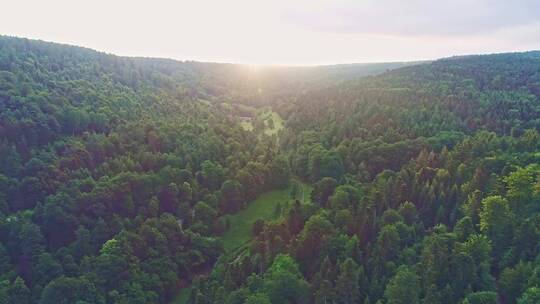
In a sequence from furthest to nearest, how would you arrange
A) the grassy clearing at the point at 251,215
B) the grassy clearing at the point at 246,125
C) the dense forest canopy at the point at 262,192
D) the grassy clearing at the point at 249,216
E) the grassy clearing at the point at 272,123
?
1. the grassy clearing at the point at 246,125
2. the grassy clearing at the point at 272,123
3. the grassy clearing at the point at 249,216
4. the grassy clearing at the point at 251,215
5. the dense forest canopy at the point at 262,192

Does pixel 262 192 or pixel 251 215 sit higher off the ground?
pixel 262 192

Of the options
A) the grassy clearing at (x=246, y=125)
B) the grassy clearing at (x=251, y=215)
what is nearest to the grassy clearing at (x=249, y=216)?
the grassy clearing at (x=251, y=215)

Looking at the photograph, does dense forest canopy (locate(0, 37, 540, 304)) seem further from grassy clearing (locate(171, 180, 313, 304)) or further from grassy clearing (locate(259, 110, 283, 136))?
grassy clearing (locate(259, 110, 283, 136))

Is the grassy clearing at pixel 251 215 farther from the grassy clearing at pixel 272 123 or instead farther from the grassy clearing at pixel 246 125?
the grassy clearing at pixel 246 125

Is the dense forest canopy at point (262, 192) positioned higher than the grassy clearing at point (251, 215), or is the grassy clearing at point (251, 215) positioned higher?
the dense forest canopy at point (262, 192)

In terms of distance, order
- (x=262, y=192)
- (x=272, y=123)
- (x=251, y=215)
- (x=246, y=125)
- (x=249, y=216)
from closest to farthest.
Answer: (x=249, y=216)
(x=251, y=215)
(x=262, y=192)
(x=272, y=123)
(x=246, y=125)

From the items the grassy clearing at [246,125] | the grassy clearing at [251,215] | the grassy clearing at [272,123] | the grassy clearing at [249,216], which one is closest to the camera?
the grassy clearing at [251,215]

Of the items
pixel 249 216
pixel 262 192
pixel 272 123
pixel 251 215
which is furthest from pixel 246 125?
pixel 249 216

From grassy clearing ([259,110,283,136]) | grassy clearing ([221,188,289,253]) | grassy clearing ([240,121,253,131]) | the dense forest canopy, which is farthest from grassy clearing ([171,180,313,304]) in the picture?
grassy clearing ([240,121,253,131])

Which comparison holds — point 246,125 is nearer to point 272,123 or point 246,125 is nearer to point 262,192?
point 272,123
